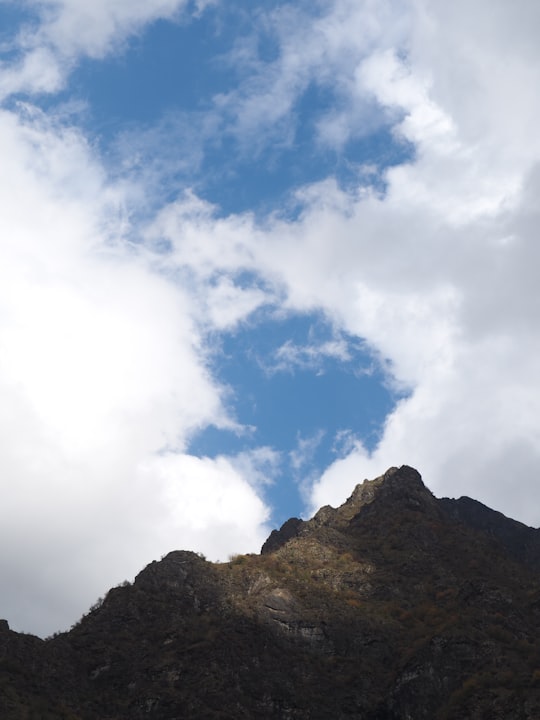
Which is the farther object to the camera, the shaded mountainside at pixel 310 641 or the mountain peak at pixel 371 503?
the mountain peak at pixel 371 503

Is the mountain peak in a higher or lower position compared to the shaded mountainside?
higher

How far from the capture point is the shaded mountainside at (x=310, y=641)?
96375mm

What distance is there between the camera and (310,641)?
378 feet

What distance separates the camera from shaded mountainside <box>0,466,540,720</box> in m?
96.4

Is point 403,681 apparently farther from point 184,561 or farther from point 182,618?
point 184,561

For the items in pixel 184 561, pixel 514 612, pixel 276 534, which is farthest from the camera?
pixel 276 534

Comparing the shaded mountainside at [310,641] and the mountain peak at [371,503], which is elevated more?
the mountain peak at [371,503]

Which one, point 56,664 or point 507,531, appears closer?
point 56,664

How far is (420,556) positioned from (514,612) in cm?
2528

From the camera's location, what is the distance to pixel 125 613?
388ft

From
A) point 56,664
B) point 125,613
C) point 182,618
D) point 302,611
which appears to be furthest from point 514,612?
point 56,664

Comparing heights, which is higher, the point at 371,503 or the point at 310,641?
the point at 371,503

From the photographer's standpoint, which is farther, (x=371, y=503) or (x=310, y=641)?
(x=371, y=503)

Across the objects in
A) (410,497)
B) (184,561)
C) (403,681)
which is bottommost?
(403,681)
